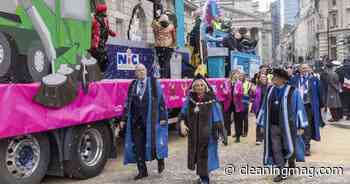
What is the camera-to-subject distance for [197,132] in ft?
25.2

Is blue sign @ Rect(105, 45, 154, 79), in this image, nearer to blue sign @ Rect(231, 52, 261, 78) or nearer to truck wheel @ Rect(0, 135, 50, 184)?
truck wheel @ Rect(0, 135, 50, 184)

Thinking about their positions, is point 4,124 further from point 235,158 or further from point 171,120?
point 171,120

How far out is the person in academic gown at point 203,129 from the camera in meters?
7.63

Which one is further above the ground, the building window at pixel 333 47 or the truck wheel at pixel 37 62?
the building window at pixel 333 47

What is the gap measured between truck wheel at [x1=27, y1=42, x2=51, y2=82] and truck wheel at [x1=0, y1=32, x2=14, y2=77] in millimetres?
348

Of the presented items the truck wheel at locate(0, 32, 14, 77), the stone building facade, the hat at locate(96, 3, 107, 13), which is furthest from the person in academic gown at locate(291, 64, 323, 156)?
the stone building facade

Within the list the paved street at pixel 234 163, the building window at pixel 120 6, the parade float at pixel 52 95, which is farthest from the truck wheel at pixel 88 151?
the building window at pixel 120 6

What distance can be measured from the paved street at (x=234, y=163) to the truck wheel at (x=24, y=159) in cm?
87

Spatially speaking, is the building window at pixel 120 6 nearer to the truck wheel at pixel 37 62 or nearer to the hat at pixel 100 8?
the hat at pixel 100 8

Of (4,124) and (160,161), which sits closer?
(4,124)

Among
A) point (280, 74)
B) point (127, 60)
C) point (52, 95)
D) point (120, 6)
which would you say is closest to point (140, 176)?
point (52, 95)

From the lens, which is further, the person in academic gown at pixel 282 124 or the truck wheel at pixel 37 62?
the person in academic gown at pixel 282 124

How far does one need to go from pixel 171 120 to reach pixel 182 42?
1708 mm

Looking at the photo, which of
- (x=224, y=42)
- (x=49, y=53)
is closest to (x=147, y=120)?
(x=49, y=53)
